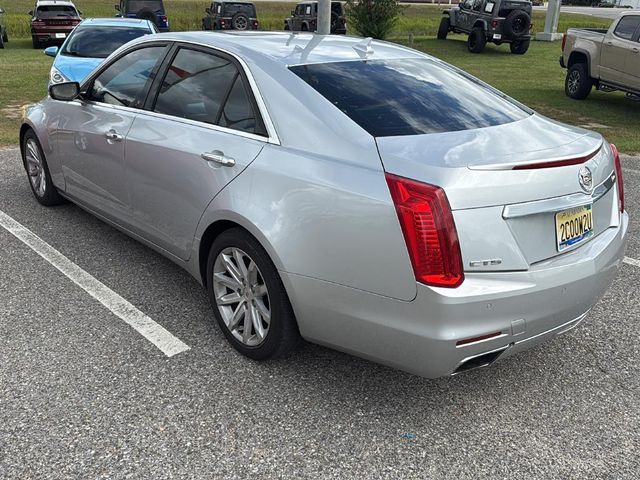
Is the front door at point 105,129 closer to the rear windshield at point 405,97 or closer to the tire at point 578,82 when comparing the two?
the rear windshield at point 405,97

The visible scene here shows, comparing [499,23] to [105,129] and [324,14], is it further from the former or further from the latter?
[105,129]

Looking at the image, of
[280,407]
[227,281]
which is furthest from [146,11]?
[280,407]

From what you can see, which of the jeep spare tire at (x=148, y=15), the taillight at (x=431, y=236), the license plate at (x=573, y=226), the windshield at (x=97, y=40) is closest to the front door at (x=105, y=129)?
the taillight at (x=431, y=236)

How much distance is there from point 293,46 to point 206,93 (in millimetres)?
553

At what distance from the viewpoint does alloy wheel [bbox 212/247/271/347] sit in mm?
3070

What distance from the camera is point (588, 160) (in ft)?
9.09

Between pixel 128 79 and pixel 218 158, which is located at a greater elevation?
pixel 128 79

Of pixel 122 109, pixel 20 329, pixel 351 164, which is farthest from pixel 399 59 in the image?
pixel 20 329

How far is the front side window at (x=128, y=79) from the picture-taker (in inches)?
155

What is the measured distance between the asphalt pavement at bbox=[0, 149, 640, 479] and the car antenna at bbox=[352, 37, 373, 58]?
1654 millimetres

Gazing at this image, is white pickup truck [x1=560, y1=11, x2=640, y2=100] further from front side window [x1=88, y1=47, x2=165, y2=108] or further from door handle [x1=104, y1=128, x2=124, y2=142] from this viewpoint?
door handle [x1=104, y1=128, x2=124, y2=142]

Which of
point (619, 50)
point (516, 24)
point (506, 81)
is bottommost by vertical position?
point (506, 81)

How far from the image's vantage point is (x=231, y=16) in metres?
24.8

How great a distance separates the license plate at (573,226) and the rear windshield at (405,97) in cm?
61
